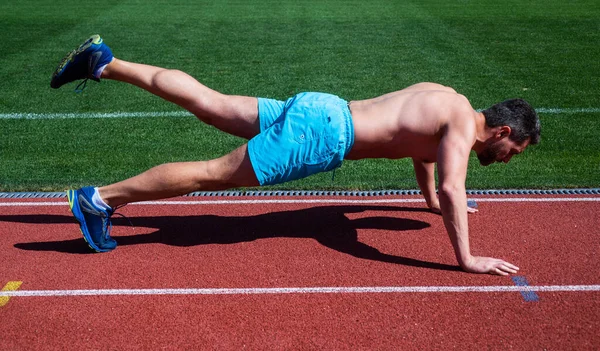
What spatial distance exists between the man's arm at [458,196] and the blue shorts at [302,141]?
2.14 ft

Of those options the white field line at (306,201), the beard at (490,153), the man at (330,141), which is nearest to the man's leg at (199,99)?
the man at (330,141)

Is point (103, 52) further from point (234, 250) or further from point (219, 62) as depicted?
point (219, 62)

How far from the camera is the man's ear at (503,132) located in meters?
4.89

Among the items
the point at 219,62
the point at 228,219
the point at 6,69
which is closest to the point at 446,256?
the point at 228,219

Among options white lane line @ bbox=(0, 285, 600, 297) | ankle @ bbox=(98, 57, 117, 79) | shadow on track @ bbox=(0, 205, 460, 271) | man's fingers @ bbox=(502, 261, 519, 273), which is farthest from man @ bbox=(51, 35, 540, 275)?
shadow on track @ bbox=(0, 205, 460, 271)

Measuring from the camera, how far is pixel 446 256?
5.15 metres

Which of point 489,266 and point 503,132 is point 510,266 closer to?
point 489,266

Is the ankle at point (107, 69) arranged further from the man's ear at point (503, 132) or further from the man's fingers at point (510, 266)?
the man's fingers at point (510, 266)

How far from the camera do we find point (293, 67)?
10695 mm

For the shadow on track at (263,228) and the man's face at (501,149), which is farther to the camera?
the shadow on track at (263,228)

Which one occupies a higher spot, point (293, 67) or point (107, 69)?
point (107, 69)

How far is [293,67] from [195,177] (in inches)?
238

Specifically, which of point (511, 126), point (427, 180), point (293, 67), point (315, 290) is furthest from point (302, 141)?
point (293, 67)

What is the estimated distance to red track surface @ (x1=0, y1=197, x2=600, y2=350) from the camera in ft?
13.7
